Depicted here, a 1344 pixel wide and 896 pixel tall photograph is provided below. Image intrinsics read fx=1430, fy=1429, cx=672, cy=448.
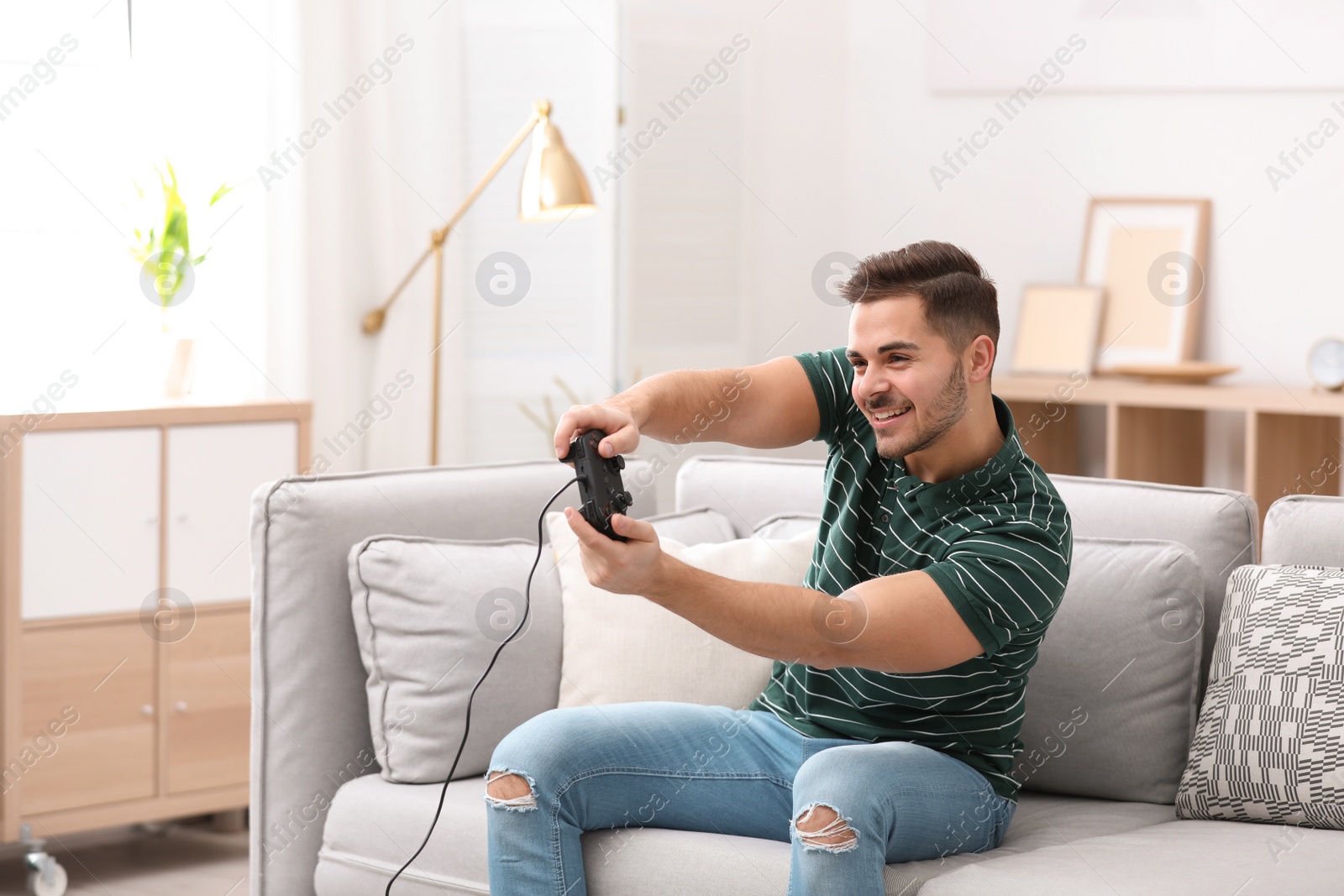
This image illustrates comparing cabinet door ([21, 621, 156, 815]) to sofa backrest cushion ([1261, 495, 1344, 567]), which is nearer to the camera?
sofa backrest cushion ([1261, 495, 1344, 567])

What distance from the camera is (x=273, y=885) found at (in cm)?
209

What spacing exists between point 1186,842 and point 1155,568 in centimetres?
40

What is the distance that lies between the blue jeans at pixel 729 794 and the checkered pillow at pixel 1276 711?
0.95 ft

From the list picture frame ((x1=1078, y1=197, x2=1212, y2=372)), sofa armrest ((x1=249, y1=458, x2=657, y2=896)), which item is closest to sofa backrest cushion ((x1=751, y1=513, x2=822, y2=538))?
sofa armrest ((x1=249, y1=458, x2=657, y2=896))

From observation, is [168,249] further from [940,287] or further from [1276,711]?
[1276,711]

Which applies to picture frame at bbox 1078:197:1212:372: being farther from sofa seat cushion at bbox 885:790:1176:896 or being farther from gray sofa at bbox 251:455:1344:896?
sofa seat cushion at bbox 885:790:1176:896

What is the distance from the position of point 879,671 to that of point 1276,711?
0.59 m

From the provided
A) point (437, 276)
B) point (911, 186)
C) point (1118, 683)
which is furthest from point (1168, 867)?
point (911, 186)

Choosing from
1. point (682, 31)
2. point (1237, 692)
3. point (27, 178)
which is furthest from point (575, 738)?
point (682, 31)

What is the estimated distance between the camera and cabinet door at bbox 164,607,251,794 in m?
2.98

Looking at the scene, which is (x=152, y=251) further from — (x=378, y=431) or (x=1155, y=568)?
(x=1155, y=568)

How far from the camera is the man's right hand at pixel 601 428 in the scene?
5.23 feet

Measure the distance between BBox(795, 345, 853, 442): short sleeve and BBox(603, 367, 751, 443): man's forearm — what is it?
91 mm

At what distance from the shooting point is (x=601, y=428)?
1.65 meters
